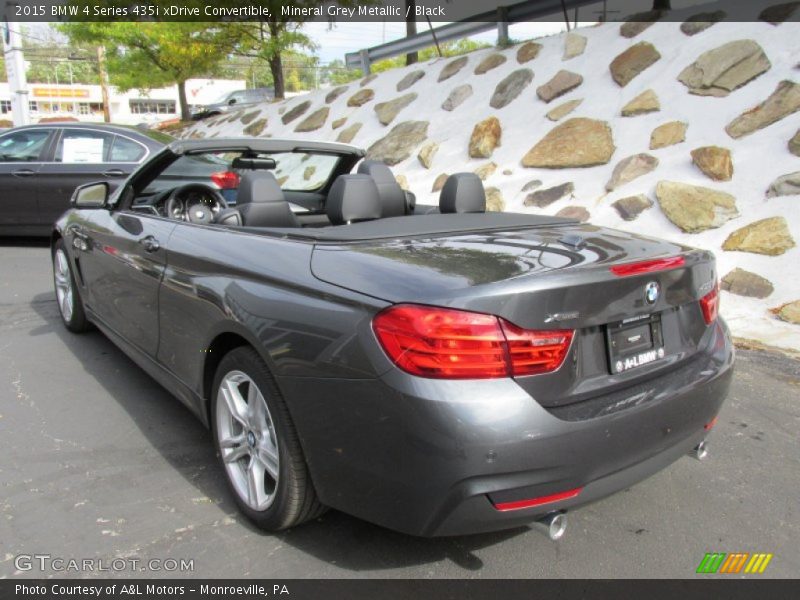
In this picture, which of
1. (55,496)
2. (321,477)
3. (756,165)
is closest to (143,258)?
(55,496)

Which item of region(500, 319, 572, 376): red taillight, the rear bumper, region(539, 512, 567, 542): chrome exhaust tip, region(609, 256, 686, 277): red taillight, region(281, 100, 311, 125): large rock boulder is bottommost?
region(539, 512, 567, 542): chrome exhaust tip

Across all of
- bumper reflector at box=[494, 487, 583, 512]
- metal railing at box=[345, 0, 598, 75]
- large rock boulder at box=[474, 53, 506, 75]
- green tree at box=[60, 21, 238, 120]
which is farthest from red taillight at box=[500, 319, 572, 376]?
green tree at box=[60, 21, 238, 120]

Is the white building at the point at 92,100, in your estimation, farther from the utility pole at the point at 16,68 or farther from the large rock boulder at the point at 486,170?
the large rock boulder at the point at 486,170

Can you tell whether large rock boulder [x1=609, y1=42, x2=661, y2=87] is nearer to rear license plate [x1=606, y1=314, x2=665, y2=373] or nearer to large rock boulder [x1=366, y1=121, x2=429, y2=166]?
large rock boulder [x1=366, y1=121, x2=429, y2=166]

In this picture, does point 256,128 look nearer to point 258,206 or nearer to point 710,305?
point 258,206

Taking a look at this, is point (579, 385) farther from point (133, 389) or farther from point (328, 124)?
point (328, 124)

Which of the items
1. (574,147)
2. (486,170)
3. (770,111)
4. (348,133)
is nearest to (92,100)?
(348,133)

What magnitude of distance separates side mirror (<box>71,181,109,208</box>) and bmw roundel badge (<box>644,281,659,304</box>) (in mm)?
3544

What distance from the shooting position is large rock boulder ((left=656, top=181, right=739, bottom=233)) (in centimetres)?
656

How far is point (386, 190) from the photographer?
3.81m

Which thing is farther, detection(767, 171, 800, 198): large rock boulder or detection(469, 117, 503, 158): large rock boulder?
detection(469, 117, 503, 158): large rock boulder

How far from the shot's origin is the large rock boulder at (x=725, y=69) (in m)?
7.97

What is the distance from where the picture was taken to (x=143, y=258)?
11.4ft

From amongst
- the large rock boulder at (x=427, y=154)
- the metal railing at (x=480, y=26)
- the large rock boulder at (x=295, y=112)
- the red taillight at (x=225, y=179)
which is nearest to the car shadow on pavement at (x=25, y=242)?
the red taillight at (x=225, y=179)
